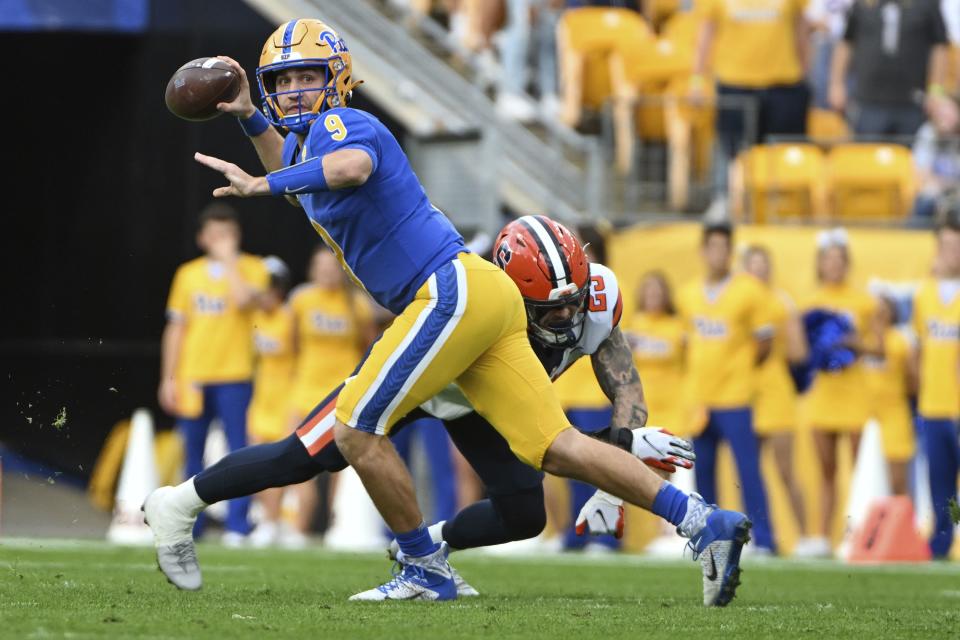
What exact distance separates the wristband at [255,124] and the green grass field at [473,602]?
1657 millimetres

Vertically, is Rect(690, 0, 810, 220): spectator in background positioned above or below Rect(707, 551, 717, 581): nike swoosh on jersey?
above

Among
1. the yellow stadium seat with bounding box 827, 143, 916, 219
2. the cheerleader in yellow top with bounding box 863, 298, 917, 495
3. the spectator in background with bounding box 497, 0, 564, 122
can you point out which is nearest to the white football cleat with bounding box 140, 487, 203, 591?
the cheerleader in yellow top with bounding box 863, 298, 917, 495

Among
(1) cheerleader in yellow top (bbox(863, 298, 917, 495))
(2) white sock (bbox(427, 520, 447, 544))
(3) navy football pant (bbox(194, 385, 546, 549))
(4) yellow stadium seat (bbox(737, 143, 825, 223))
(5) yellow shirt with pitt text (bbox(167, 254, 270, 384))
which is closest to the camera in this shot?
(3) navy football pant (bbox(194, 385, 546, 549))

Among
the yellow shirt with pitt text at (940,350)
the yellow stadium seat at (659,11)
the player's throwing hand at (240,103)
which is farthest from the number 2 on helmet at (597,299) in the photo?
the yellow stadium seat at (659,11)

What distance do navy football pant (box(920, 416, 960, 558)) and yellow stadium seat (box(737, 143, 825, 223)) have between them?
6.79ft

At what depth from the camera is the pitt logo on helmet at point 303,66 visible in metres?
6.12

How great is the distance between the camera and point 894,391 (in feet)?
36.4

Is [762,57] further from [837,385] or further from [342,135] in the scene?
[342,135]

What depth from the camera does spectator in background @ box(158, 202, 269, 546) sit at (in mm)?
10984

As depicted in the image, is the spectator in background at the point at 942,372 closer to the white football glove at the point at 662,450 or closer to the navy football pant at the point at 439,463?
the navy football pant at the point at 439,463

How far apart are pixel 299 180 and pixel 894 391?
6363 millimetres

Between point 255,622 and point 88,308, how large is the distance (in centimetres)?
731

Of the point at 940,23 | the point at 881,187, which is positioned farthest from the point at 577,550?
the point at 940,23

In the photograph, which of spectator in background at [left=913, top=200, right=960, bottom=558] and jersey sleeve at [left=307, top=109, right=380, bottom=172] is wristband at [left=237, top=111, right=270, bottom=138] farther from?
spectator in background at [left=913, top=200, right=960, bottom=558]
